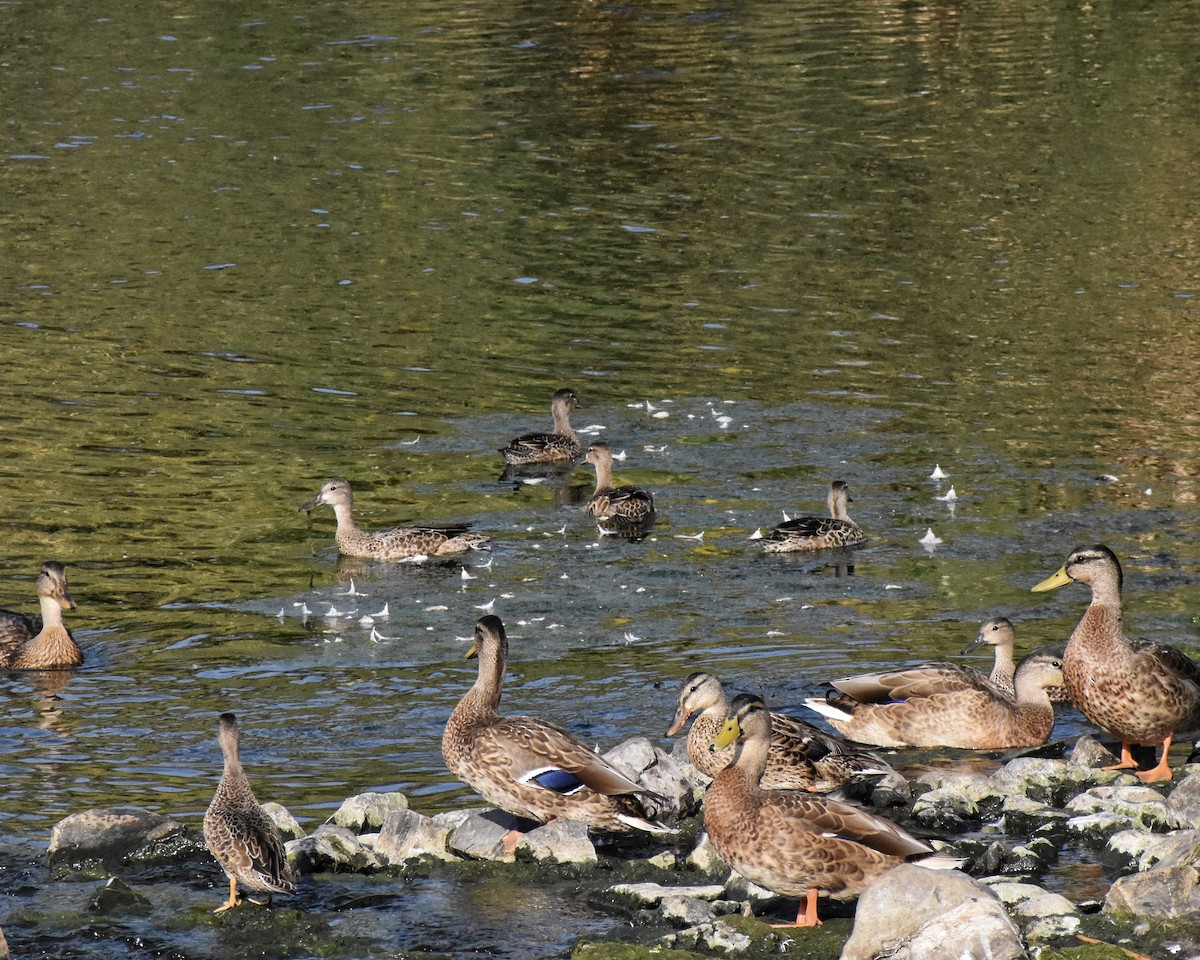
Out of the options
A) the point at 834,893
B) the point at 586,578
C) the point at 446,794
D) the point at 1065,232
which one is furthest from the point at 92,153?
the point at 834,893

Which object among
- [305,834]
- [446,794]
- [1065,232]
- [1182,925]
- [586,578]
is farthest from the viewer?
[1065,232]

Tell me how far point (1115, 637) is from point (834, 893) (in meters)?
3.42

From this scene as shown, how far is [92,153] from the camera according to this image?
36188 mm

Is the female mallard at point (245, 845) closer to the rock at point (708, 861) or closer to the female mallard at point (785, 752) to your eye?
the rock at point (708, 861)

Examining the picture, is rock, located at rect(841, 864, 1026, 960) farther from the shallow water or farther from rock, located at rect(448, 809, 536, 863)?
rock, located at rect(448, 809, 536, 863)

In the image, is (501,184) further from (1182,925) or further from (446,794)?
(1182,925)

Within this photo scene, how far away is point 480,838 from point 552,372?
12.8 m

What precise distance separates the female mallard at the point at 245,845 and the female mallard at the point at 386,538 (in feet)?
22.2

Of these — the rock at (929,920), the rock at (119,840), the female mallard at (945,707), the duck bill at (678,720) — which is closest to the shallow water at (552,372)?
the rock at (119,840)

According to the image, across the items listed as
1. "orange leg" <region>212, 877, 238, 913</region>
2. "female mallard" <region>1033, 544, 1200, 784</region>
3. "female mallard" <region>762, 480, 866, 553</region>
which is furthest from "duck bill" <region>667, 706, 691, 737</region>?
"female mallard" <region>762, 480, 866, 553</region>

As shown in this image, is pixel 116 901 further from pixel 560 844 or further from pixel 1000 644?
pixel 1000 644

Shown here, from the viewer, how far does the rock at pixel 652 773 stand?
10.9 m

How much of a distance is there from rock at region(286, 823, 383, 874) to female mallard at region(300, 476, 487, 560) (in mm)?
6395

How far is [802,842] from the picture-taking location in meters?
9.21
